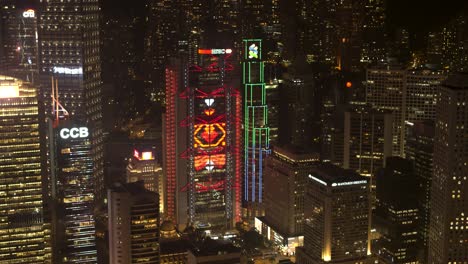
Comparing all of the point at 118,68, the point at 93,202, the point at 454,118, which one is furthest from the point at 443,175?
the point at 118,68

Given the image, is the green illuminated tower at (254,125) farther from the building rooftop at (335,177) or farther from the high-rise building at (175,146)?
the building rooftop at (335,177)

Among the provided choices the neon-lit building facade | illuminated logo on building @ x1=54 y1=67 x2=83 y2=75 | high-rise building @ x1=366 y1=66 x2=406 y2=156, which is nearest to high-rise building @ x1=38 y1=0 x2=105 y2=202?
illuminated logo on building @ x1=54 y1=67 x2=83 y2=75

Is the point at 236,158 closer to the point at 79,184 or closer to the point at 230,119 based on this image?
the point at 230,119

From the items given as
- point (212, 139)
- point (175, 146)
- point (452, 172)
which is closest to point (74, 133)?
point (175, 146)

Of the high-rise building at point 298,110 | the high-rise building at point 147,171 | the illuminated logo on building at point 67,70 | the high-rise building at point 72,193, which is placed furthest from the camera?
the high-rise building at point 298,110

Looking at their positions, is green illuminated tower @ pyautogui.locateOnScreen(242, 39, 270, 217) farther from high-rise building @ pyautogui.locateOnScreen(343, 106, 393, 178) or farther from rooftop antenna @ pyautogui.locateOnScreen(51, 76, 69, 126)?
rooftop antenna @ pyautogui.locateOnScreen(51, 76, 69, 126)

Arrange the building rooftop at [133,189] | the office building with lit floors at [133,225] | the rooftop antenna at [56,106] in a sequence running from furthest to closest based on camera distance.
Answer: the rooftop antenna at [56,106] < the building rooftop at [133,189] < the office building with lit floors at [133,225]

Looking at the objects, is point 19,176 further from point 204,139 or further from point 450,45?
point 450,45

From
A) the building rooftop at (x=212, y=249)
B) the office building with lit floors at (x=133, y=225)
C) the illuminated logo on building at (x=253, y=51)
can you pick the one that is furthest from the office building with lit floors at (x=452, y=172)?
the illuminated logo on building at (x=253, y=51)
